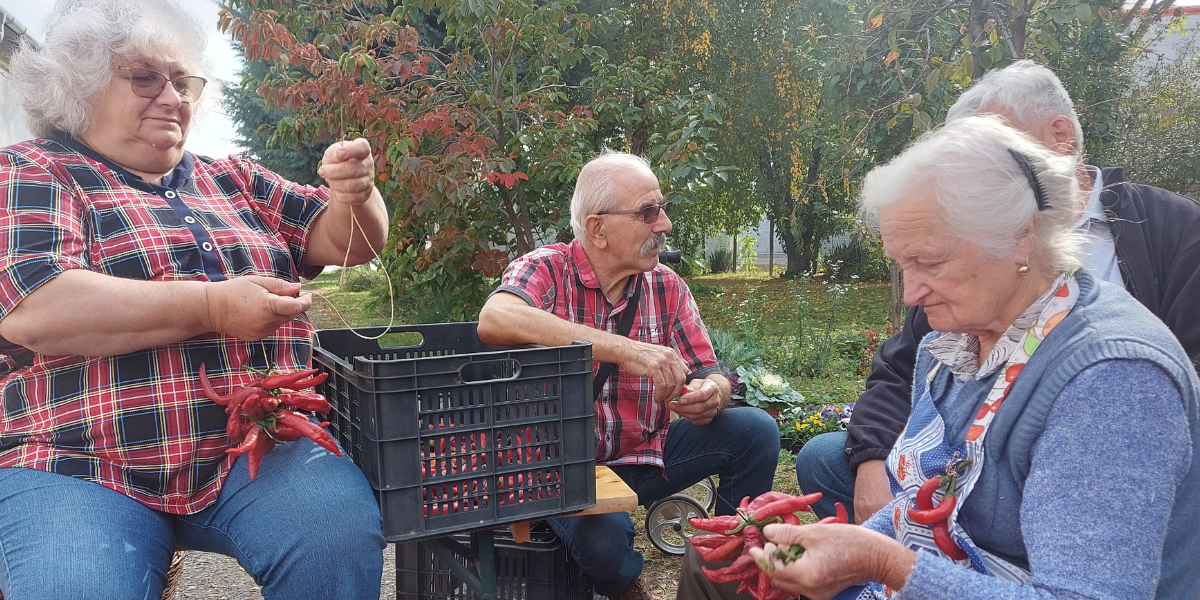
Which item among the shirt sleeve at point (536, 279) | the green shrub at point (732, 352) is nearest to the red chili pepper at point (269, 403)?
the shirt sleeve at point (536, 279)

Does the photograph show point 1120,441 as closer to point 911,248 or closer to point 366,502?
point 911,248

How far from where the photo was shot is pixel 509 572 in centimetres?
246

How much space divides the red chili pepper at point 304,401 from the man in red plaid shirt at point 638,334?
0.62 metres

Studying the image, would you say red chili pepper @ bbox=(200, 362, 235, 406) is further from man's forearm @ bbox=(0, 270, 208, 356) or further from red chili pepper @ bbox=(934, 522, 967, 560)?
red chili pepper @ bbox=(934, 522, 967, 560)

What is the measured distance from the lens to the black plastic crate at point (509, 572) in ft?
8.00

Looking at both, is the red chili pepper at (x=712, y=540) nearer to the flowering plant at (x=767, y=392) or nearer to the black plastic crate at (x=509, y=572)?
the black plastic crate at (x=509, y=572)

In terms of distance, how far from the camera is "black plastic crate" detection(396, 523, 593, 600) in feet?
8.00

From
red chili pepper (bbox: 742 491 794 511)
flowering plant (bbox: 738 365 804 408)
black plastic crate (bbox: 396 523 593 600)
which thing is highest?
red chili pepper (bbox: 742 491 794 511)

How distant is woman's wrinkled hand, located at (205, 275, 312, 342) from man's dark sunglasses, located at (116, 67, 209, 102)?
0.61 meters

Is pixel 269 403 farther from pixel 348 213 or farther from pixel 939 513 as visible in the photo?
pixel 939 513

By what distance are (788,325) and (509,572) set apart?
8871 millimetres

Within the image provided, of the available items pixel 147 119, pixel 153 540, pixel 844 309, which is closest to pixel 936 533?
pixel 153 540

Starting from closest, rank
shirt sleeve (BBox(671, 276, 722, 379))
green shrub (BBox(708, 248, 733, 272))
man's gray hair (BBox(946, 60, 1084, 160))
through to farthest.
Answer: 1. man's gray hair (BBox(946, 60, 1084, 160))
2. shirt sleeve (BBox(671, 276, 722, 379))
3. green shrub (BBox(708, 248, 733, 272))

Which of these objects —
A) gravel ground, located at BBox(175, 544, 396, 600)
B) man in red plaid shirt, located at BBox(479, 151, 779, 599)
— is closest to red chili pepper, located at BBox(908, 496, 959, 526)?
man in red plaid shirt, located at BBox(479, 151, 779, 599)
